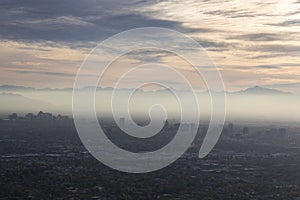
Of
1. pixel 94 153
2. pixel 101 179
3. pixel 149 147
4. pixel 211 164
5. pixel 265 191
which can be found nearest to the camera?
pixel 265 191

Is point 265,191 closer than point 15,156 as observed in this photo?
Yes

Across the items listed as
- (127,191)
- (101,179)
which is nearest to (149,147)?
(101,179)

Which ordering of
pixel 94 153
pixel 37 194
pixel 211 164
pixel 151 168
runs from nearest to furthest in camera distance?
pixel 37 194
pixel 151 168
pixel 211 164
pixel 94 153

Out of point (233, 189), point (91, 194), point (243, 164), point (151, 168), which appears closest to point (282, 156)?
point (243, 164)

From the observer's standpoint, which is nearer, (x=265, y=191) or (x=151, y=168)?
(x=265, y=191)

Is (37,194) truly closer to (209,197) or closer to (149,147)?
(209,197)

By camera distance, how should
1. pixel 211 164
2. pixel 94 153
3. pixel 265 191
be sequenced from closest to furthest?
1. pixel 265 191
2. pixel 211 164
3. pixel 94 153

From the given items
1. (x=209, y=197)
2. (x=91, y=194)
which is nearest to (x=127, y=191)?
(x=91, y=194)

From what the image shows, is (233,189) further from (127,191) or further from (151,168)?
(151,168)

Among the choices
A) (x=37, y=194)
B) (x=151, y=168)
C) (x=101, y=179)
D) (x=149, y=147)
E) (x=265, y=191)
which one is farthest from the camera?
(x=149, y=147)
